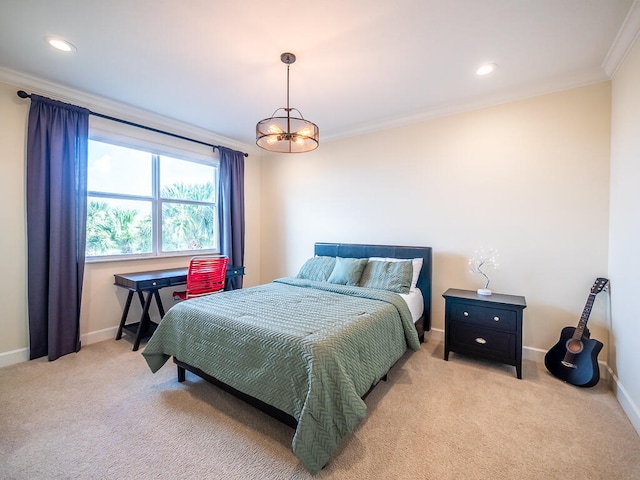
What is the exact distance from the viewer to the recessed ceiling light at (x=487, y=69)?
2.37 meters

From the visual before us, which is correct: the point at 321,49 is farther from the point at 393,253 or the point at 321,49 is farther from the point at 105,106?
the point at 105,106

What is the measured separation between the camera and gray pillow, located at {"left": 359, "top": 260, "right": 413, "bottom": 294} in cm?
290

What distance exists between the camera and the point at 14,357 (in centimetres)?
265

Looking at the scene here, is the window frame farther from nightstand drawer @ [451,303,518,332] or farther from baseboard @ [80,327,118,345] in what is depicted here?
nightstand drawer @ [451,303,518,332]

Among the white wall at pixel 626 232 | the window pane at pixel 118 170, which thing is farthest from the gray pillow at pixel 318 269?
the white wall at pixel 626 232

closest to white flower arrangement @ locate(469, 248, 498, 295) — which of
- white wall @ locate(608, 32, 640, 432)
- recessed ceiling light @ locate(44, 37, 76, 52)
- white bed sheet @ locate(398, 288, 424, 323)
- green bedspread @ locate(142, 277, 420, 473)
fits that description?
white bed sheet @ locate(398, 288, 424, 323)

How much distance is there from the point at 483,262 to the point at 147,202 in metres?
4.10

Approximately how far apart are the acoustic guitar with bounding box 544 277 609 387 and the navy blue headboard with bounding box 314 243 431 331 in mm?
1159

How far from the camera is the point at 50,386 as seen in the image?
2.28 meters

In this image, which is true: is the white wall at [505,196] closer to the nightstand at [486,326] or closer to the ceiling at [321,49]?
the ceiling at [321,49]

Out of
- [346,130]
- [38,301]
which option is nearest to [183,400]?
[38,301]

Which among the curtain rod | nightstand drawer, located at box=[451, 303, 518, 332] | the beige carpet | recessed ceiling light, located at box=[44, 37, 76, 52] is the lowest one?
the beige carpet

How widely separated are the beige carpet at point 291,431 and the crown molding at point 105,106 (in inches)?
104

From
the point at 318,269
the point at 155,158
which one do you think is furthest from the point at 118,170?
the point at 318,269
